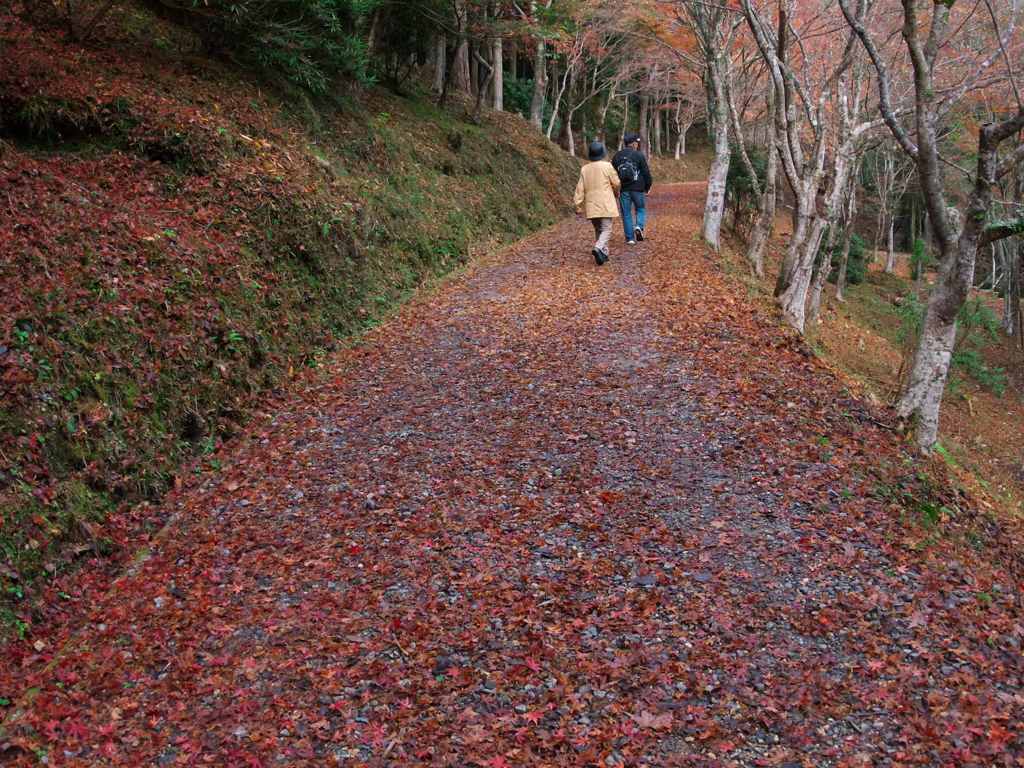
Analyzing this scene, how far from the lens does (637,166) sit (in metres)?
12.9

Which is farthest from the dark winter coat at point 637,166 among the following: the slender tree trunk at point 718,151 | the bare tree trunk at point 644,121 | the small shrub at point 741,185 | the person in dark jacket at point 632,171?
the bare tree trunk at point 644,121

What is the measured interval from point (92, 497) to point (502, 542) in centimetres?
285

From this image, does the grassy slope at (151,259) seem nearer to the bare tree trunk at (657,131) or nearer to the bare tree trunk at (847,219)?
the bare tree trunk at (847,219)

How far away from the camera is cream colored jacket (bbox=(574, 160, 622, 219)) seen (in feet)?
39.7

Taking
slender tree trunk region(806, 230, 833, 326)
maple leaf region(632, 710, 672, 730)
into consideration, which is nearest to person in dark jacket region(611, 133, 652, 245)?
slender tree trunk region(806, 230, 833, 326)

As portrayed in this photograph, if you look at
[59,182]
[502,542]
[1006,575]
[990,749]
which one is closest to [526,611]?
[502,542]

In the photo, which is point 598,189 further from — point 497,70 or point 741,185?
point 497,70

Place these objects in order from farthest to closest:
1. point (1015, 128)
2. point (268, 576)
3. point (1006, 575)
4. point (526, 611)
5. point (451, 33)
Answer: point (451, 33) → point (1015, 128) → point (1006, 575) → point (268, 576) → point (526, 611)

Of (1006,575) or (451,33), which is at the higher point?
(451,33)

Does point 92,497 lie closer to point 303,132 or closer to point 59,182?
point 59,182

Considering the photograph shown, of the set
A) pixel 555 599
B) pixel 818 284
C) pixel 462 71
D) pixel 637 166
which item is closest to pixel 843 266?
pixel 818 284

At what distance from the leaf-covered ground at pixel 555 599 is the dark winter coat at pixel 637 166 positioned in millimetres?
6227

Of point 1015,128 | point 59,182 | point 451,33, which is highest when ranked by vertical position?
point 451,33

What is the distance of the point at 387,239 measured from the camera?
11250 mm
